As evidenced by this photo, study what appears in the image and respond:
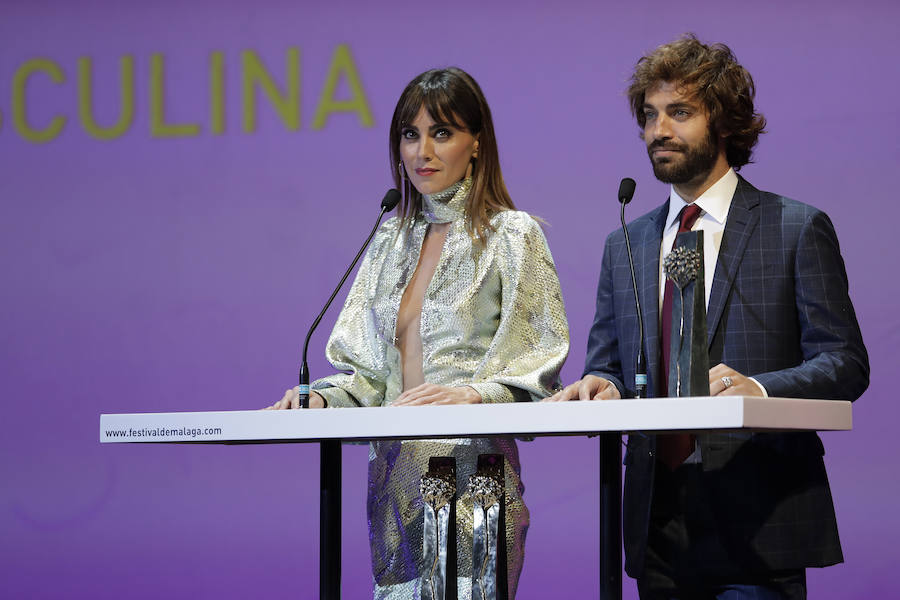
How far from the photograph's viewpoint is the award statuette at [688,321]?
2213mm

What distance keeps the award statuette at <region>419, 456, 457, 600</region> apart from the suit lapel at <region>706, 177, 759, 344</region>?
64 centimetres

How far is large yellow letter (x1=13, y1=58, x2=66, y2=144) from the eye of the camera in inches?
191

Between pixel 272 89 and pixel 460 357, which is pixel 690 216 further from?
pixel 272 89

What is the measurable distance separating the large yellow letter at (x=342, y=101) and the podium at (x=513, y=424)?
2120mm

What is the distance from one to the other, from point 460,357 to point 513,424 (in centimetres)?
67

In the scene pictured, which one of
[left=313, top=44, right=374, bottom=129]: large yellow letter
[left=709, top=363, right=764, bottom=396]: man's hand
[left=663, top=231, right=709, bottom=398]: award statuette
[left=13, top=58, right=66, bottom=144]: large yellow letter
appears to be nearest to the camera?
[left=663, top=231, right=709, bottom=398]: award statuette

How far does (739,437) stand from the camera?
8.78 ft

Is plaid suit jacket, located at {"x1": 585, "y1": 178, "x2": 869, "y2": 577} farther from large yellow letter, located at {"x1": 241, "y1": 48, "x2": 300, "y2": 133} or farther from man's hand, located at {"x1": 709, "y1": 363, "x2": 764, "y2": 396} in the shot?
large yellow letter, located at {"x1": 241, "y1": 48, "x2": 300, "y2": 133}

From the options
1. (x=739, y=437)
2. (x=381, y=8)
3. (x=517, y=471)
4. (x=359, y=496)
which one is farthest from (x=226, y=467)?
(x=739, y=437)

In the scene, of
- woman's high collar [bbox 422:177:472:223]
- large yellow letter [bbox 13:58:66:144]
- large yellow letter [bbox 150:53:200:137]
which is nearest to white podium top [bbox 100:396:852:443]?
woman's high collar [bbox 422:177:472:223]

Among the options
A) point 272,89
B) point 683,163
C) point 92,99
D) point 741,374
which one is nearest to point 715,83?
point 683,163

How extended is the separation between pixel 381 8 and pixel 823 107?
1.60 meters

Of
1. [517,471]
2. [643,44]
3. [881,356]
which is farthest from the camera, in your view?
[643,44]

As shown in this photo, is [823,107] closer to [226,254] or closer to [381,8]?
[381,8]
